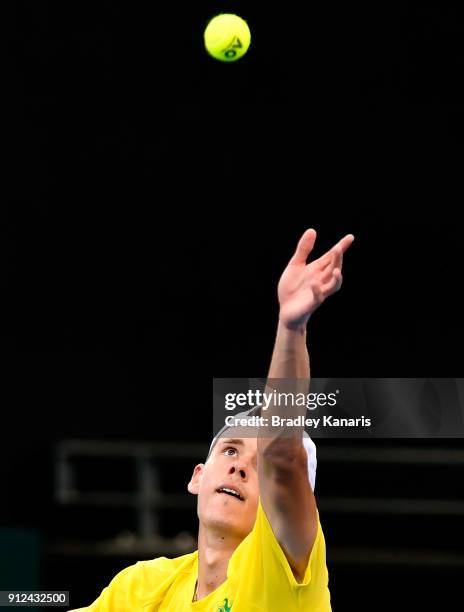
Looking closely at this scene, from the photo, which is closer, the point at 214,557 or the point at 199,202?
the point at 214,557

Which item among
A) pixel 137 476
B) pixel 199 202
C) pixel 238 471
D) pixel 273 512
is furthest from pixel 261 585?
pixel 199 202

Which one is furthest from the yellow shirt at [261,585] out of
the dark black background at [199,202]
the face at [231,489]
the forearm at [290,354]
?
the dark black background at [199,202]

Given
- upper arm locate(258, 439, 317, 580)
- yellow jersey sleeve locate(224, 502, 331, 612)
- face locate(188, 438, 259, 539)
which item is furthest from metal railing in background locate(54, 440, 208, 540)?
upper arm locate(258, 439, 317, 580)

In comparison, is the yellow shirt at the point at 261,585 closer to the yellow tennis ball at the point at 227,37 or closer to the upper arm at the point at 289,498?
the upper arm at the point at 289,498

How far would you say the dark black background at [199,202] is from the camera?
10.8m

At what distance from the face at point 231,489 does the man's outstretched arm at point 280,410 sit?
0.68 m

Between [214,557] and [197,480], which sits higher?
[197,480]

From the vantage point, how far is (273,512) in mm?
4359

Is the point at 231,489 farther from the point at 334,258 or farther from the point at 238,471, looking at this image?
the point at 334,258

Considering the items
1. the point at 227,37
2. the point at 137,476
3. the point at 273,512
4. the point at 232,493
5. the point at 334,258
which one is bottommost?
the point at 273,512

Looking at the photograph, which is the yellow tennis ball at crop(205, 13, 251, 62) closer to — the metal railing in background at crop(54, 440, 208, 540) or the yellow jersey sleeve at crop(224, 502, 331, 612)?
the yellow jersey sleeve at crop(224, 502, 331, 612)

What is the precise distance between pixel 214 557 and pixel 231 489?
276 millimetres

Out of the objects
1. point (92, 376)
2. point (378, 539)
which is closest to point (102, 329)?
point (92, 376)

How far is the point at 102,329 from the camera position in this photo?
11.1 m
